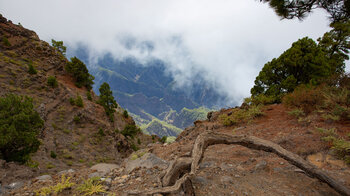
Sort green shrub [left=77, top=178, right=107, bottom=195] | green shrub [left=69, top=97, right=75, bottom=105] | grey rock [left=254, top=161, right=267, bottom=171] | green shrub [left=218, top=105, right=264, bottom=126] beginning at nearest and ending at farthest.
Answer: green shrub [left=77, top=178, right=107, bottom=195]
grey rock [left=254, top=161, right=267, bottom=171]
green shrub [left=218, top=105, right=264, bottom=126]
green shrub [left=69, top=97, right=75, bottom=105]

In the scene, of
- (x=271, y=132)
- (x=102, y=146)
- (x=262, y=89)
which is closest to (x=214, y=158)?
(x=271, y=132)

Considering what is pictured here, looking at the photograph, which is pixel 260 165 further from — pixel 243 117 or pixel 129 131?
pixel 129 131

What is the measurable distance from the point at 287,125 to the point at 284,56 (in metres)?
10.8

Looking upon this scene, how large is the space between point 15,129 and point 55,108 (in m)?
20.2

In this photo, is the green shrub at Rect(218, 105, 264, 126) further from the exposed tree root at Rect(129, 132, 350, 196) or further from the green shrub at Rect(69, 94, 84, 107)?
the green shrub at Rect(69, 94, 84, 107)

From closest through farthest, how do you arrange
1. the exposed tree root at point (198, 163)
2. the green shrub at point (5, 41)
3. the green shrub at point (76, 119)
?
the exposed tree root at point (198, 163), the green shrub at point (76, 119), the green shrub at point (5, 41)

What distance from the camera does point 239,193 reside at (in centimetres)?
370

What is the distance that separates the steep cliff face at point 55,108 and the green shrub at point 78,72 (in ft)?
4.78

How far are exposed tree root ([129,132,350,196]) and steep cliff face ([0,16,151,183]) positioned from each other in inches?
785

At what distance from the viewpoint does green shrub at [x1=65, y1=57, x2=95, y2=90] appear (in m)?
37.1

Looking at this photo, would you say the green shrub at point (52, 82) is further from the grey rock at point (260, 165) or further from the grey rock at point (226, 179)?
the grey rock at point (260, 165)

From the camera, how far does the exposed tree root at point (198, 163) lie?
3.19 meters

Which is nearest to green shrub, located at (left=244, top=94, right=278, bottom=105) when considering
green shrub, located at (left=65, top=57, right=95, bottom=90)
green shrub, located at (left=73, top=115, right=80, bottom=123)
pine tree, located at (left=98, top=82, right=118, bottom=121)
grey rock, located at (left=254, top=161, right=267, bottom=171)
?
grey rock, located at (left=254, top=161, right=267, bottom=171)

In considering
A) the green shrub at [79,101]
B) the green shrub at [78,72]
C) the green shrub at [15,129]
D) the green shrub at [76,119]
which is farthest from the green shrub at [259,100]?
the green shrub at [78,72]
